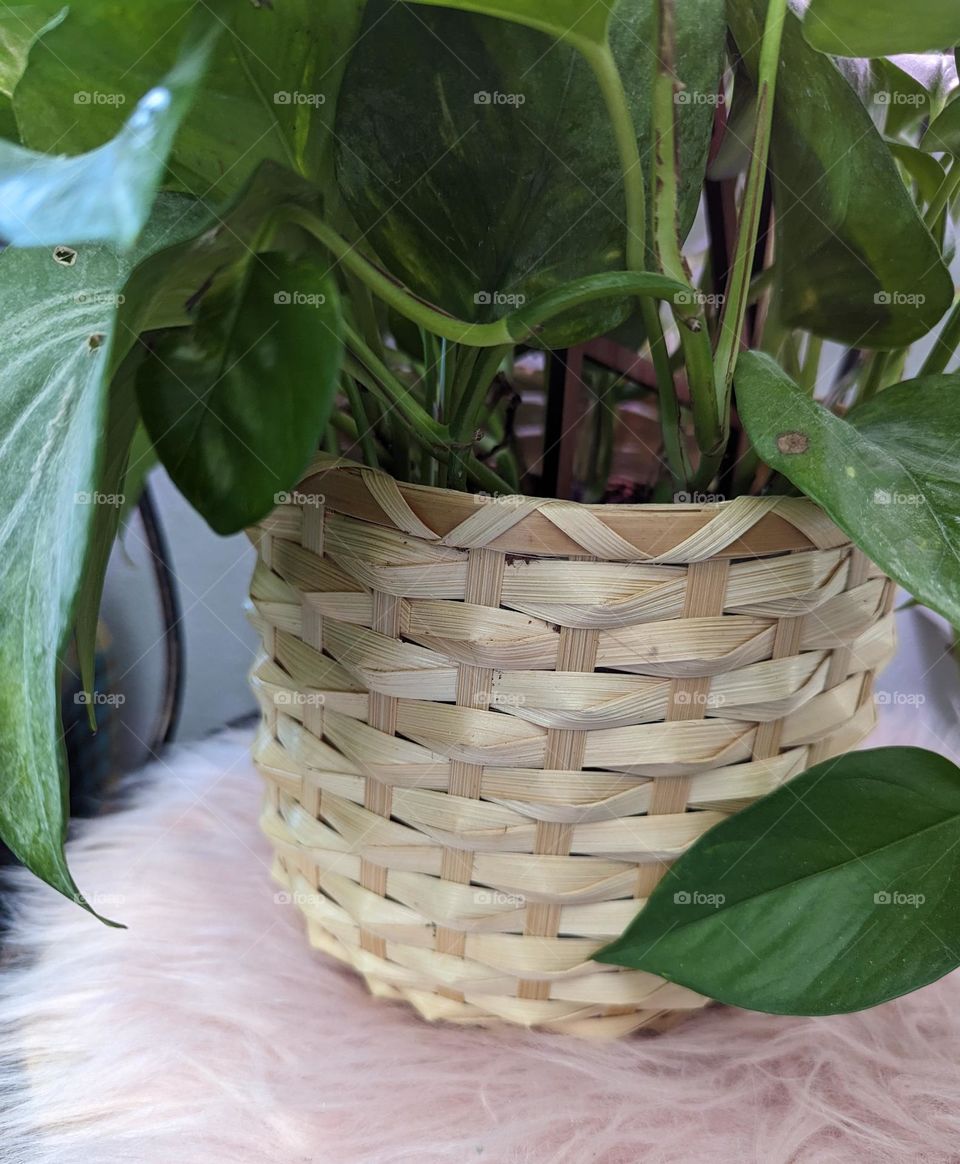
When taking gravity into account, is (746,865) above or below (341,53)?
below

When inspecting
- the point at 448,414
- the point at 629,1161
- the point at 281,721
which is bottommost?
the point at 629,1161

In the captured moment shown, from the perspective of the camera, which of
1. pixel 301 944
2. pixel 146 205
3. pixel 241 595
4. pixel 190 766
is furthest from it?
pixel 241 595

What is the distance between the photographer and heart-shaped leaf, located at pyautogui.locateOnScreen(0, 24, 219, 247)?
155mm

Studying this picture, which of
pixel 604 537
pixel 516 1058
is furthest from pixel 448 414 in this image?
pixel 516 1058

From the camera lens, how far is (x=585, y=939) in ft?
1.08

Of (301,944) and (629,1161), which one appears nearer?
(629,1161)

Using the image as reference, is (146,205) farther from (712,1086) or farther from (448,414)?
(712,1086)

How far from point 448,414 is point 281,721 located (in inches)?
4.9

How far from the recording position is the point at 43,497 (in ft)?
0.65
